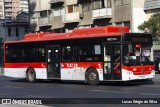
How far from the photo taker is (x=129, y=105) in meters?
14.4

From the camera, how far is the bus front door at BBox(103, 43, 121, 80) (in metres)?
23.1

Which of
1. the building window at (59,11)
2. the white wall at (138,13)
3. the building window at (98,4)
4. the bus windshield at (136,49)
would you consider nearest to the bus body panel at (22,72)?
the bus windshield at (136,49)

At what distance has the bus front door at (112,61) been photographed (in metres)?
23.1

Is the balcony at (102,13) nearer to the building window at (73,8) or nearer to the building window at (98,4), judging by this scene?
the building window at (98,4)

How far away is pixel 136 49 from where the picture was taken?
23.4m

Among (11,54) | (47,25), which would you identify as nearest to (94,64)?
(11,54)

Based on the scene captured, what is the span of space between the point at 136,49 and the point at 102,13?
30.3 m

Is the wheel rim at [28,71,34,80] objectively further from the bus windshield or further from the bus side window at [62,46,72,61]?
the bus windshield

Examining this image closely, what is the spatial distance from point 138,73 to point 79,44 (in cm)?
396

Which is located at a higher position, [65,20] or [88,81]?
[65,20]

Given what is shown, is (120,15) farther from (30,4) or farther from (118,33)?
(118,33)

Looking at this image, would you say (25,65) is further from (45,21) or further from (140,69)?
(45,21)

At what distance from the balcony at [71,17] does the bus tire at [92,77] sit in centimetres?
3411

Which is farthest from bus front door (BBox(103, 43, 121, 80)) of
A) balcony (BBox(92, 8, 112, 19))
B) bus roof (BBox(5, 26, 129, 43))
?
balcony (BBox(92, 8, 112, 19))
